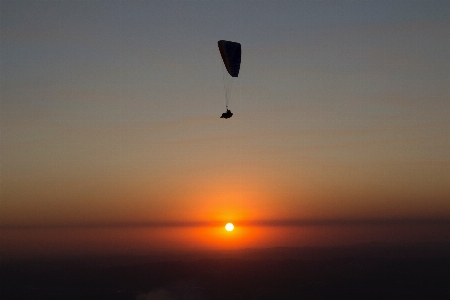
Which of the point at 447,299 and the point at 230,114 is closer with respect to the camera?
the point at 230,114

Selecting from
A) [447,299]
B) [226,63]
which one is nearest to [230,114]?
[226,63]

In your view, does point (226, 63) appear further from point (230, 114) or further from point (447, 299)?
point (447, 299)

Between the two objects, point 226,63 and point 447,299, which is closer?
point 226,63

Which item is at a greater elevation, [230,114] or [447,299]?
[447,299]

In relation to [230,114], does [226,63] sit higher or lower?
higher
